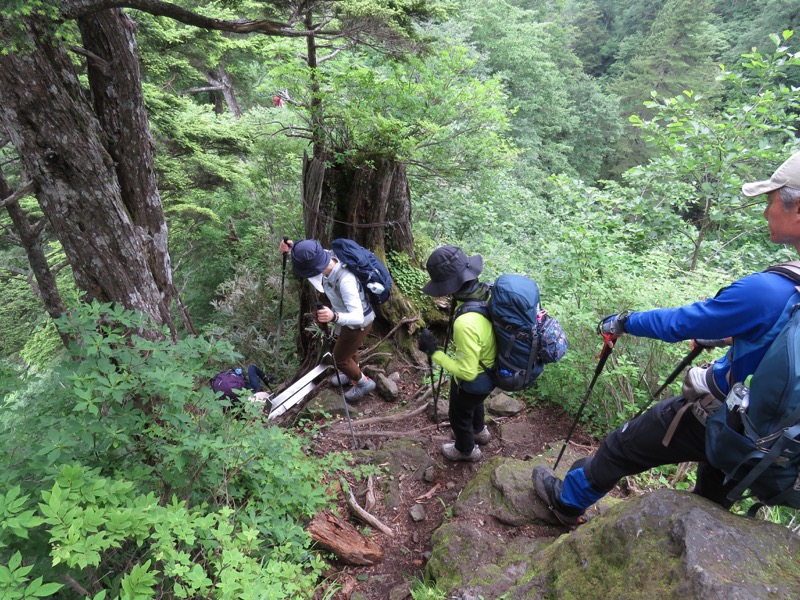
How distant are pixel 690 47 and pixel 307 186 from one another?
3305 cm

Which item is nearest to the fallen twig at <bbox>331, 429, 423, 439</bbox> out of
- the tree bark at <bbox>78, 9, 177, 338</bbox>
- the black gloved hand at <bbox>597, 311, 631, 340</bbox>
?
the tree bark at <bbox>78, 9, 177, 338</bbox>

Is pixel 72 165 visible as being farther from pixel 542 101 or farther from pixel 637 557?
pixel 542 101

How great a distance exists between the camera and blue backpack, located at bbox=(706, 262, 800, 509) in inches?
65.6

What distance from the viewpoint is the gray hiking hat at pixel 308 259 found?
4.04m

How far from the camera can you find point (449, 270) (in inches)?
126

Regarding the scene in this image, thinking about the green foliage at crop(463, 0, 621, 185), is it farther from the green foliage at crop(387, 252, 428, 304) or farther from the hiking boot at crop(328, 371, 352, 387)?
the hiking boot at crop(328, 371, 352, 387)

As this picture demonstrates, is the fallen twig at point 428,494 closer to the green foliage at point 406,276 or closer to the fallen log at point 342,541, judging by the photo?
the fallen log at point 342,541

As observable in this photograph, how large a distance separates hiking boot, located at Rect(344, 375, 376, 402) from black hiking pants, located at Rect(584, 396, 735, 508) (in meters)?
3.17

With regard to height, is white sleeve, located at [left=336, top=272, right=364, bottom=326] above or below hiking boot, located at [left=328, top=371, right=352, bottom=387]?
above

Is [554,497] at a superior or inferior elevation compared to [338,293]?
inferior

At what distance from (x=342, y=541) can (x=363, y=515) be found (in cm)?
42

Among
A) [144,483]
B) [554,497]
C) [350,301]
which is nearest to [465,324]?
[554,497]

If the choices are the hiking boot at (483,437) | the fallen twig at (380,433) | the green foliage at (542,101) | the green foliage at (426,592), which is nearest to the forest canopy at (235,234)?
the green foliage at (426,592)

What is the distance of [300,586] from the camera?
251cm
